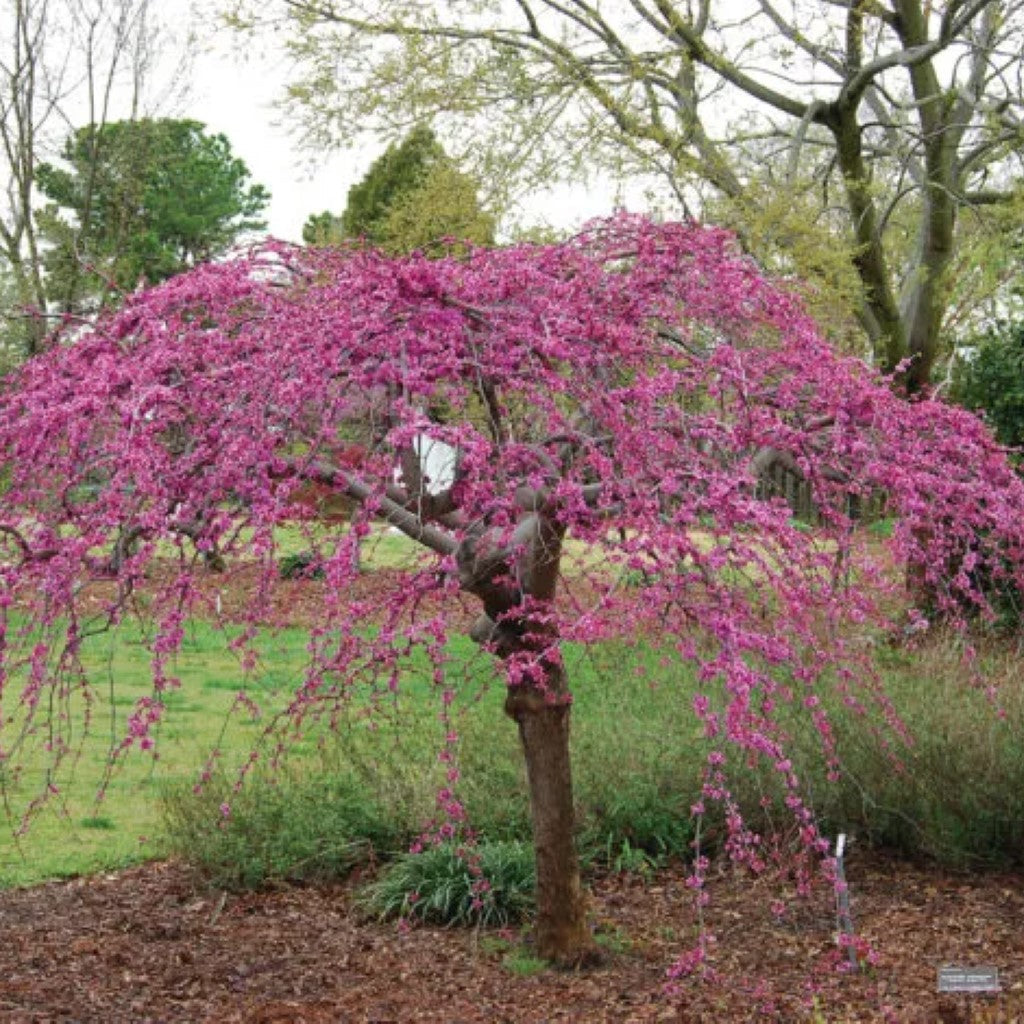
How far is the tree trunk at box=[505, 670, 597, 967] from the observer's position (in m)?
4.59

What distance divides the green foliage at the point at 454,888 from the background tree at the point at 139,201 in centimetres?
1100

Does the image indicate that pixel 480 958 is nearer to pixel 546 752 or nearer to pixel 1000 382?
pixel 546 752

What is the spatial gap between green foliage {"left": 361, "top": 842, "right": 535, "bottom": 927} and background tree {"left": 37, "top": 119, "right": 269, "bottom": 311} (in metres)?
11.0

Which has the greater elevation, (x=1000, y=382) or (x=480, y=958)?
(x=1000, y=382)

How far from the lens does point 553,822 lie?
466 centimetres

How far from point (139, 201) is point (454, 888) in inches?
646

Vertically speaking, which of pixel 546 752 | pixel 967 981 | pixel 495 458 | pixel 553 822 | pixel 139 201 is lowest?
pixel 967 981

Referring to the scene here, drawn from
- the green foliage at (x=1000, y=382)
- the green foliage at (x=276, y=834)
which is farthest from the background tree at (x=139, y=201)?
the green foliage at (x=276, y=834)

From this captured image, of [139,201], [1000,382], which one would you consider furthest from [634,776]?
[139,201]

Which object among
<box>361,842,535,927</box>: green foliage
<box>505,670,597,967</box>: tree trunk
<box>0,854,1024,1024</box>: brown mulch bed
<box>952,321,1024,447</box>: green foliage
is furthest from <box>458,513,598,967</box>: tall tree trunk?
<box>952,321,1024,447</box>: green foliage

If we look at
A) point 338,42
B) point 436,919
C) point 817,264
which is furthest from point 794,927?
→ point 338,42

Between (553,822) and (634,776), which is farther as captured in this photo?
(634,776)

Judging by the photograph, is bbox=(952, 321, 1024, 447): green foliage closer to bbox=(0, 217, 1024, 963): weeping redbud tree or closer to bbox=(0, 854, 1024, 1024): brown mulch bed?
bbox=(0, 854, 1024, 1024): brown mulch bed

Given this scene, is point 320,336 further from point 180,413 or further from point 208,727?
point 208,727
